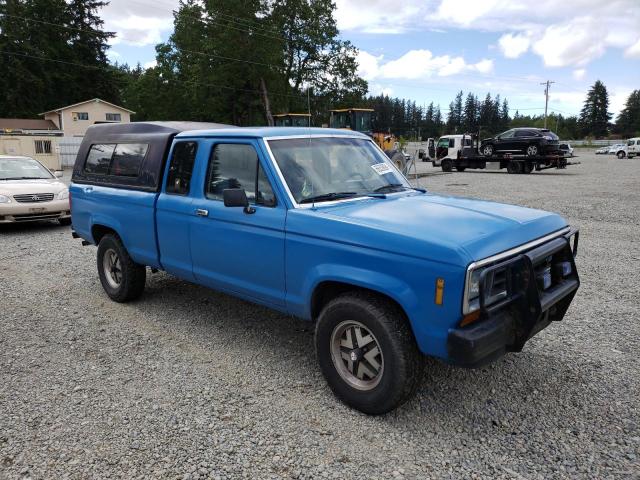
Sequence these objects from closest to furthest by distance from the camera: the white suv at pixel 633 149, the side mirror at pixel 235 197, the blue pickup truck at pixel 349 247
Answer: the blue pickup truck at pixel 349 247
the side mirror at pixel 235 197
the white suv at pixel 633 149

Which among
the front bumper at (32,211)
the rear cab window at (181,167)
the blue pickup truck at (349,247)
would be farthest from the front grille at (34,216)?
the rear cab window at (181,167)

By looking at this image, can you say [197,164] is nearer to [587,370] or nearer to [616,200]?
[587,370]

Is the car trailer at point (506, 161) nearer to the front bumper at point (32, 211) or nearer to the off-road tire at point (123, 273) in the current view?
the front bumper at point (32, 211)

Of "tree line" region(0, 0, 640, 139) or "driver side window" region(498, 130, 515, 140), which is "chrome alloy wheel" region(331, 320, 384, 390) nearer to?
"driver side window" region(498, 130, 515, 140)

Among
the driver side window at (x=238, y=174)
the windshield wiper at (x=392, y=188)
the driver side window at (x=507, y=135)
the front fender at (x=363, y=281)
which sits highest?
the driver side window at (x=507, y=135)

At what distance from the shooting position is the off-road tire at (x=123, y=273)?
548 cm

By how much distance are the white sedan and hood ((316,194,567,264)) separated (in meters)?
8.79

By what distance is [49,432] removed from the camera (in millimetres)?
3223

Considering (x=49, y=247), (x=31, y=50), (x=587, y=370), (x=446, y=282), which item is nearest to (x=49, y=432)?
(x=446, y=282)

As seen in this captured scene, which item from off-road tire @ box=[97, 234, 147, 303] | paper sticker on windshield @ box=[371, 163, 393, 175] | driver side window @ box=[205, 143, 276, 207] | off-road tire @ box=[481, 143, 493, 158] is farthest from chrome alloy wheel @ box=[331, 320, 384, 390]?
off-road tire @ box=[481, 143, 493, 158]

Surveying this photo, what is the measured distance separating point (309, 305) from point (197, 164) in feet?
5.91

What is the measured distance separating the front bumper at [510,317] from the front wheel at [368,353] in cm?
35

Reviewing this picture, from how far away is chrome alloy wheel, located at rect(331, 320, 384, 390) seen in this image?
10.9 feet

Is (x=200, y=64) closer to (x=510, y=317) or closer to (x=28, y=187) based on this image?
(x=28, y=187)
